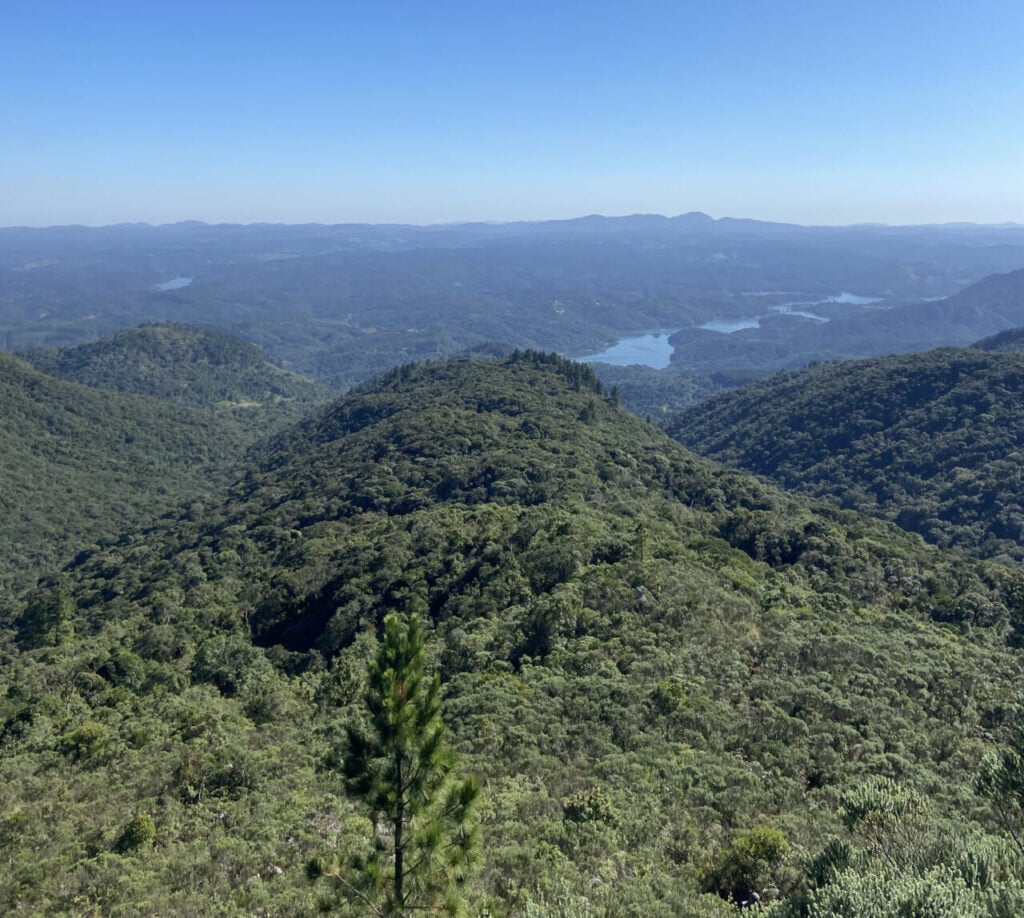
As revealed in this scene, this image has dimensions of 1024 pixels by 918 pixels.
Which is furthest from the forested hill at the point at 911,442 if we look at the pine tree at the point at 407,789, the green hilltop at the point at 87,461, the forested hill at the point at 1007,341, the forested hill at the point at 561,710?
the green hilltop at the point at 87,461

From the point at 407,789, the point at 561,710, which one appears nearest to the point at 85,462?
the point at 561,710

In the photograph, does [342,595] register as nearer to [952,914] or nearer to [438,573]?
[438,573]

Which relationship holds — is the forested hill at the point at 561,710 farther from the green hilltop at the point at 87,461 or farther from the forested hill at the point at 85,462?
the forested hill at the point at 85,462

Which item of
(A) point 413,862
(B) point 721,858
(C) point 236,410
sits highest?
(A) point 413,862

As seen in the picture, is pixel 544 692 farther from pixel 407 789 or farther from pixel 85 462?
pixel 85 462

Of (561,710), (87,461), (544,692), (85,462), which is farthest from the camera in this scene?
(87,461)

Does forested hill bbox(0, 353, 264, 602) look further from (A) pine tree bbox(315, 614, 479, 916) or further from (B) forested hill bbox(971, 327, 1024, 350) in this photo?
(B) forested hill bbox(971, 327, 1024, 350)

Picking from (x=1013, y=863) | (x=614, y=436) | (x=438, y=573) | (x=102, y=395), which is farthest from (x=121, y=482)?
(x=1013, y=863)
